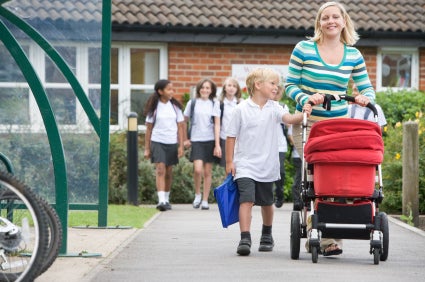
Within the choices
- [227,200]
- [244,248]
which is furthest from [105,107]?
[244,248]

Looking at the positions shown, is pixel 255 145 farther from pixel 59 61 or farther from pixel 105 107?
pixel 105 107

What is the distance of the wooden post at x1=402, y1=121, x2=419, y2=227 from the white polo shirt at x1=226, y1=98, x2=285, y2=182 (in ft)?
12.7

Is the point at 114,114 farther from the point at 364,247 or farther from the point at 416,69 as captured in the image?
the point at 364,247

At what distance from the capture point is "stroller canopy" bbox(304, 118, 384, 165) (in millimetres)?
8156

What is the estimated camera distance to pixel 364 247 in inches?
394

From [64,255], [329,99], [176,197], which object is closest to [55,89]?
[64,255]

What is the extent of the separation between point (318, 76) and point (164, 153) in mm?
6626

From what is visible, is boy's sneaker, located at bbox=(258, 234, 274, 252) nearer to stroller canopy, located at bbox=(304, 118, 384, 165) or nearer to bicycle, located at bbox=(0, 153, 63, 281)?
stroller canopy, located at bbox=(304, 118, 384, 165)

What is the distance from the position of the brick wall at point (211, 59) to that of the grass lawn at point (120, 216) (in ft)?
19.5

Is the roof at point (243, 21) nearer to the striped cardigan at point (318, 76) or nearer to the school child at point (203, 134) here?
the school child at point (203, 134)

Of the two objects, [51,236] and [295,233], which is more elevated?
[51,236]

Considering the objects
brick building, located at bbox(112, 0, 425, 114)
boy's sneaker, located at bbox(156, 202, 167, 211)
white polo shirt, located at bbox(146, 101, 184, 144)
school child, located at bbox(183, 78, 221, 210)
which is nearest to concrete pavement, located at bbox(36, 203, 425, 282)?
boy's sneaker, located at bbox(156, 202, 167, 211)

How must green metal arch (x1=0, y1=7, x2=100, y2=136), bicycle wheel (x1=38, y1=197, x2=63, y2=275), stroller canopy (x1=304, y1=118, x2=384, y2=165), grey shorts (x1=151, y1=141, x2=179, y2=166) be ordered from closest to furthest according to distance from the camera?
bicycle wheel (x1=38, y1=197, x2=63, y2=275) < stroller canopy (x1=304, y1=118, x2=384, y2=165) < green metal arch (x1=0, y1=7, x2=100, y2=136) < grey shorts (x1=151, y1=141, x2=179, y2=166)

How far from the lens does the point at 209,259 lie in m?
8.80
